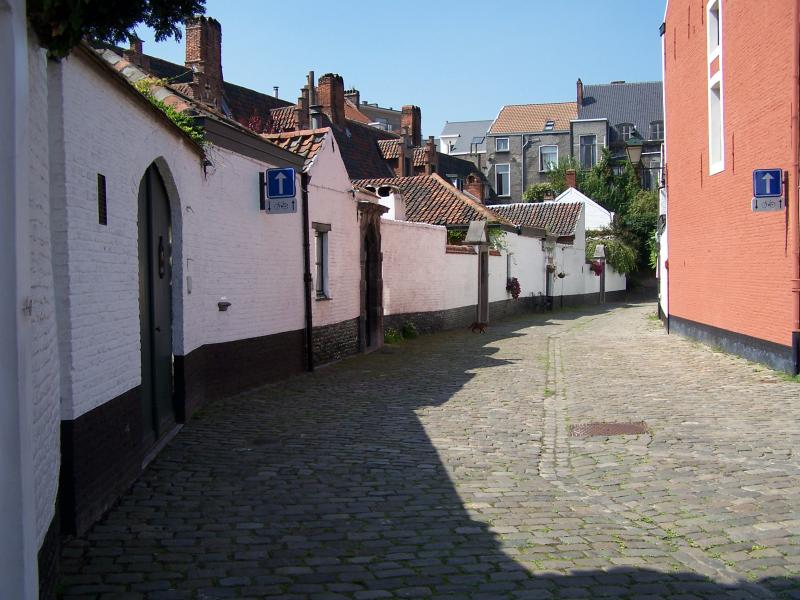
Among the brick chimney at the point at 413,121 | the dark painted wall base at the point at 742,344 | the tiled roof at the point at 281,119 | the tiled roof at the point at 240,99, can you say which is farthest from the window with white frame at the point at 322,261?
the brick chimney at the point at 413,121

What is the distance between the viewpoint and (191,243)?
9531mm

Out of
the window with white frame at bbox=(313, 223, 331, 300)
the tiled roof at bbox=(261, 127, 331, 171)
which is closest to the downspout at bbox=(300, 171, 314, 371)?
the tiled roof at bbox=(261, 127, 331, 171)

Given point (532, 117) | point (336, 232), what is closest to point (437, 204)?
point (336, 232)

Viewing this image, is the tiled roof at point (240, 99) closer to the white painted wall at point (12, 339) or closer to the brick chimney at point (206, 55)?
the brick chimney at point (206, 55)

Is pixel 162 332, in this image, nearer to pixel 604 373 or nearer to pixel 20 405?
pixel 20 405

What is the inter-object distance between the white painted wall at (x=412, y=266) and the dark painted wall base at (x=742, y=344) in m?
6.27

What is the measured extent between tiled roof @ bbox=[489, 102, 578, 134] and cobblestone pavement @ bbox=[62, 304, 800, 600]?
177ft

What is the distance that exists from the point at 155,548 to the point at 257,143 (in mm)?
7836

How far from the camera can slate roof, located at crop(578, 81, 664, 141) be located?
61.1m

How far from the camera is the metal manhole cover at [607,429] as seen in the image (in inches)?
338

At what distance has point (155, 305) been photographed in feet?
26.9

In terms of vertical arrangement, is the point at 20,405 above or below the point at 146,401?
above

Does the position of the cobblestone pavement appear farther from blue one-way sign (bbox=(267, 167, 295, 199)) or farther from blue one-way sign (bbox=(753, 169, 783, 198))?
blue one-way sign (bbox=(267, 167, 295, 199))

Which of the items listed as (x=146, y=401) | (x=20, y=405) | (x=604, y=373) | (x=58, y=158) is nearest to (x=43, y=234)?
(x=58, y=158)
